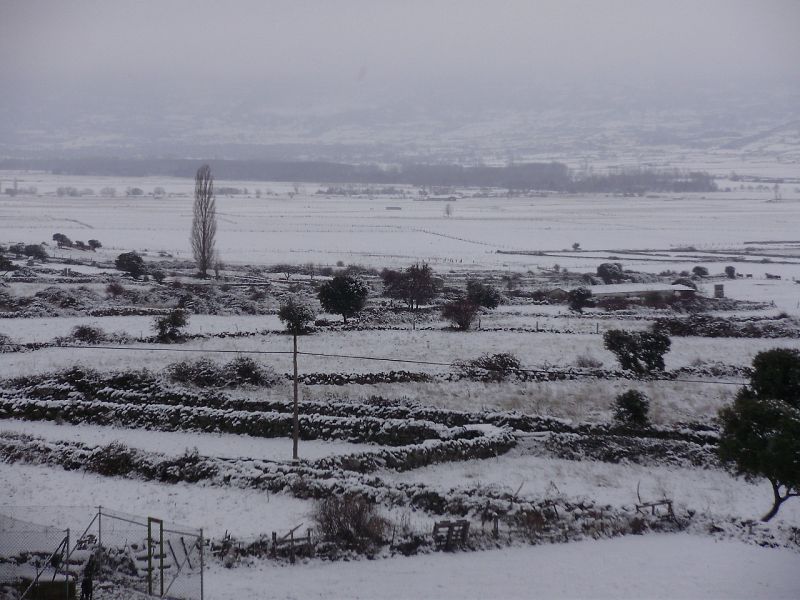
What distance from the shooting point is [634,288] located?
123 feet

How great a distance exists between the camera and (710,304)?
34938 mm

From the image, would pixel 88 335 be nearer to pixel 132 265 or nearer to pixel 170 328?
pixel 170 328

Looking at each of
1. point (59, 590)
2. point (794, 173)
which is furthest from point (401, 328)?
point (794, 173)

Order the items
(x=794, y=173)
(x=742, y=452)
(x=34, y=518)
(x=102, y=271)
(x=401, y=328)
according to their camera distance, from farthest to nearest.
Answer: (x=794, y=173) < (x=102, y=271) < (x=401, y=328) < (x=742, y=452) < (x=34, y=518)

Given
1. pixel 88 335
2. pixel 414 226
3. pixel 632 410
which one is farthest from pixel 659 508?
pixel 414 226

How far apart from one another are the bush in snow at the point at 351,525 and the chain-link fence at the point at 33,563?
3.91 meters

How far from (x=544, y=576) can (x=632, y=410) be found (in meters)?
8.93

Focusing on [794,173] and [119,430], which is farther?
[794,173]

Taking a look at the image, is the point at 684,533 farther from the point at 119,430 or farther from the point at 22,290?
the point at 22,290

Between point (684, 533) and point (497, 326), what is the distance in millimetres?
16425

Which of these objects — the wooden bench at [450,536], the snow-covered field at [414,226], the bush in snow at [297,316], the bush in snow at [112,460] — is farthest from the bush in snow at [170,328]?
the snow-covered field at [414,226]

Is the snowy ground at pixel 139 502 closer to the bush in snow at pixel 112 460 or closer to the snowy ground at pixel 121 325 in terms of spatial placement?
the bush in snow at pixel 112 460

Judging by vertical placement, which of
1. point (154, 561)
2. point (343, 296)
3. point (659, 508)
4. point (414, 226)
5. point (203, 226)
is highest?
point (203, 226)

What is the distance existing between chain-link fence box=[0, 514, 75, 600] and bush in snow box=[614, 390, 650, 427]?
524 inches
